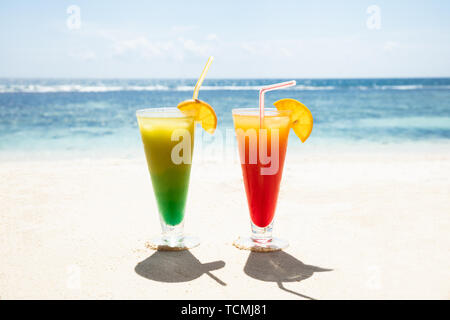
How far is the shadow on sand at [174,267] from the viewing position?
195cm

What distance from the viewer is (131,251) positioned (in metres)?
2.24

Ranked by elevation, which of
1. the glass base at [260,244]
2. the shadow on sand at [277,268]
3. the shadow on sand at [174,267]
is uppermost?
the glass base at [260,244]

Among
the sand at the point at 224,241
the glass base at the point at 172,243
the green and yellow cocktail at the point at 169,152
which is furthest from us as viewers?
the glass base at the point at 172,243

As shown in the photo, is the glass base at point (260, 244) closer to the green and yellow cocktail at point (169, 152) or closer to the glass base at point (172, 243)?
the glass base at point (172, 243)

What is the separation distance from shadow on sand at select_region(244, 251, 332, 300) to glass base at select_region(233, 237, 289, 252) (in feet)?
0.10

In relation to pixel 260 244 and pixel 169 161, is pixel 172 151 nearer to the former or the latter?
pixel 169 161

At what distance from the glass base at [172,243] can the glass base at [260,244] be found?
23 cm

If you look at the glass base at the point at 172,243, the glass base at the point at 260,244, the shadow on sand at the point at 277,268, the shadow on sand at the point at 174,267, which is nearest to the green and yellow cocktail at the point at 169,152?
the glass base at the point at 172,243

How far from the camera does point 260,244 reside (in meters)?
2.32

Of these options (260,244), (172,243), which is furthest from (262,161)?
(172,243)

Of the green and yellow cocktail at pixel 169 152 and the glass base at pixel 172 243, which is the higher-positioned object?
the green and yellow cocktail at pixel 169 152

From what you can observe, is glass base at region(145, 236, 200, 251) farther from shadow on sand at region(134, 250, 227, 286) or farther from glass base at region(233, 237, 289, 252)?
glass base at region(233, 237, 289, 252)

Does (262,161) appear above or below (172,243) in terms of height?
above

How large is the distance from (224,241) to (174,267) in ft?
1.36
